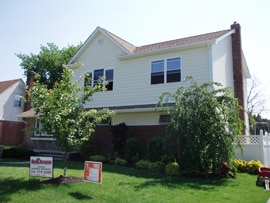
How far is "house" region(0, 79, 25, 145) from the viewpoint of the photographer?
28627mm

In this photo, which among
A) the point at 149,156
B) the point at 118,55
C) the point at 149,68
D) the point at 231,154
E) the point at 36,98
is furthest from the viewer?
the point at 118,55

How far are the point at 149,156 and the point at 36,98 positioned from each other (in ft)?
22.0

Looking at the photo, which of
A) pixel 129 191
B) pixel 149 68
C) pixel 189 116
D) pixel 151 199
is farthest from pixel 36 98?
pixel 149 68

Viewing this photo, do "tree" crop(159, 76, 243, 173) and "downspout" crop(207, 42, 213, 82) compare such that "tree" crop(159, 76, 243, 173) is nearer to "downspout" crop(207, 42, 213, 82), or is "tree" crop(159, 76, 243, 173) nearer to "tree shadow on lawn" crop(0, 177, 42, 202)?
"downspout" crop(207, 42, 213, 82)

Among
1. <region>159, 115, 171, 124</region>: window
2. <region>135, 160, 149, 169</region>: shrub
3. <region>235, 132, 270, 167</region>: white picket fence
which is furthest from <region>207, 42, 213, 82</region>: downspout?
<region>135, 160, 149, 169</region>: shrub

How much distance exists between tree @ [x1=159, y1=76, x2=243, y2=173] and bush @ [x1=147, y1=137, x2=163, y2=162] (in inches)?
64.7

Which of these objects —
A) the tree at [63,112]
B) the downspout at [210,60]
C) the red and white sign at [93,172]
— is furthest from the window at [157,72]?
the red and white sign at [93,172]

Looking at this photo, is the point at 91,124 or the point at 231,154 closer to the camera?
the point at 91,124

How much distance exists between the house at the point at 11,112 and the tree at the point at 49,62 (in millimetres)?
7535

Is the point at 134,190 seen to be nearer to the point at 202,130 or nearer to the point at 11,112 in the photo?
the point at 202,130

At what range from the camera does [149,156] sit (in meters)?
13.4

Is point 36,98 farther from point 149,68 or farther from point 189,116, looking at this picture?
point 149,68

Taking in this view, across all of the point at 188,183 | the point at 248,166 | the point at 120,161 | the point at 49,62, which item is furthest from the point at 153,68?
the point at 49,62

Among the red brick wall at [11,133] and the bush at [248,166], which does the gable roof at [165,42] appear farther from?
the red brick wall at [11,133]
